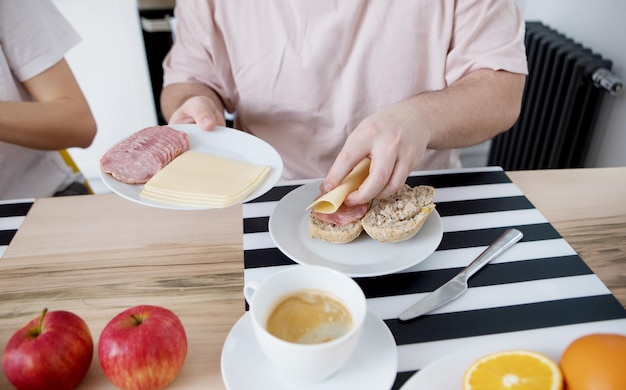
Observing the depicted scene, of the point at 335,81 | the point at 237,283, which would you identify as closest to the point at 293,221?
the point at 237,283

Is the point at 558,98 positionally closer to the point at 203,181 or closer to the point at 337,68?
the point at 337,68

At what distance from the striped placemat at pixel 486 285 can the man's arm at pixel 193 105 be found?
203mm

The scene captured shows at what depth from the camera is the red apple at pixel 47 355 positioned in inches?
22.4

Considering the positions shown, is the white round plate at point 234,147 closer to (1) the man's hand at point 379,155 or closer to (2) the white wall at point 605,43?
(1) the man's hand at point 379,155

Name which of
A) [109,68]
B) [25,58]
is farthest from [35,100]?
[109,68]

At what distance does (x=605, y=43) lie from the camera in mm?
1762

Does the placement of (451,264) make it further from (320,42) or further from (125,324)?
(320,42)

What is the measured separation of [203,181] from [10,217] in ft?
1.40

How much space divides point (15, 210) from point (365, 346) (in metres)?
0.77

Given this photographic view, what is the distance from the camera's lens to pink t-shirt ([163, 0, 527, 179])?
3.74 ft

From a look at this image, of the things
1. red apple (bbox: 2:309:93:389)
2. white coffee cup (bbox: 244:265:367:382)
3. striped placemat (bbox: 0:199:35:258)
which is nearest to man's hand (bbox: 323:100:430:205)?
white coffee cup (bbox: 244:265:367:382)

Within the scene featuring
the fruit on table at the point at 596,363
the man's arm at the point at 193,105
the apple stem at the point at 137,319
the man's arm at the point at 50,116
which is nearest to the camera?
the fruit on table at the point at 596,363

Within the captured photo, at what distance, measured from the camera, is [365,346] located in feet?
2.02

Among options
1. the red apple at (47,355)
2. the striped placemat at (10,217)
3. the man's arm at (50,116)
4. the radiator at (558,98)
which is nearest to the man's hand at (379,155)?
the red apple at (47,355)
